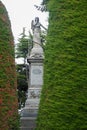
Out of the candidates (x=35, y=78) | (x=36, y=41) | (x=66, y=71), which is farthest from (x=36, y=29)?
(x=66, y=71)

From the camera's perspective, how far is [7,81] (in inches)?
275

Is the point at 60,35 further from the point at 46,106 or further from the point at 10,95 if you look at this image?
the point at 10,95

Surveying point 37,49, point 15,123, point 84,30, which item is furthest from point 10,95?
point 37,49

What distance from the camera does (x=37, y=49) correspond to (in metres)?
21.5

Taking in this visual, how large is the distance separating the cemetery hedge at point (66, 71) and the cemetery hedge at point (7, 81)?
777mm

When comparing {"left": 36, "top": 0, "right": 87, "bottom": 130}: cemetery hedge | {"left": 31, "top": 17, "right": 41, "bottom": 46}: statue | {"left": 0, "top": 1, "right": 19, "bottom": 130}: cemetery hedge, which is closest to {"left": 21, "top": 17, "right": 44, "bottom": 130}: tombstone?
{"left": 31, "top": 17, "right": 41, "bottom": 46}: statue

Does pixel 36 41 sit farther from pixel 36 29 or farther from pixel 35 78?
pixel 35 78

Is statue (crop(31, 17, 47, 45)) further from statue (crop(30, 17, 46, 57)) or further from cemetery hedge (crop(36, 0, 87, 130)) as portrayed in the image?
cemetery hedge (crop(36, 0, 87, 130))

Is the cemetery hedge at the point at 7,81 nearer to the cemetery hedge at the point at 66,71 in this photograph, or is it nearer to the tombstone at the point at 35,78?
the cemetery hedge at the point at 66,71

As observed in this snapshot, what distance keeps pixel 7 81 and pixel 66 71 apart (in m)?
1.63

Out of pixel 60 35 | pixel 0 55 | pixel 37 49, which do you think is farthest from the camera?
pixel 37 49

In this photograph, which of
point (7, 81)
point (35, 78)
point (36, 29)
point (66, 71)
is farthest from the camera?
point (36, 29)

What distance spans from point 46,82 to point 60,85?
0.49 metres

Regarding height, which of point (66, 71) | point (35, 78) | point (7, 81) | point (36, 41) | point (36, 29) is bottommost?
point (35, 78)
